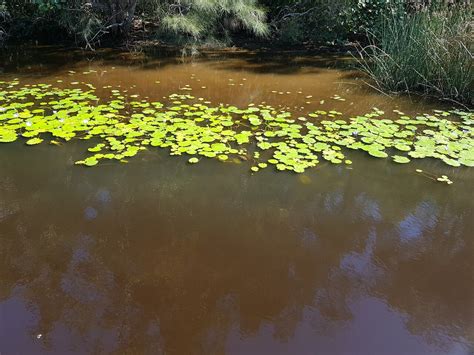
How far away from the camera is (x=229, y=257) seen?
2529 mm

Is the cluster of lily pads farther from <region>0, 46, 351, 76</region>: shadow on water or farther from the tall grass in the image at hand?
<region>0, 46, 351, 76</region>: shadow on water

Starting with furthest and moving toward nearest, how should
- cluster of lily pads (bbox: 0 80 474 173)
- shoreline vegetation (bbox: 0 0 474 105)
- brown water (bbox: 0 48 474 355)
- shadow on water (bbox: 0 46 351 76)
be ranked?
1. shadow on water (bbox: 0 46 351 76)
2. shoreline vegetation (bbox: 0 0 474 105)
3. cluster of lily pads (bbox: 0 80 474 173)
4. brown water (bbox: 0 48 474 355)

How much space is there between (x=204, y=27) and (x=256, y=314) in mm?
7349

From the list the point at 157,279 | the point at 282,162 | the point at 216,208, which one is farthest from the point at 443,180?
the point at 157,279

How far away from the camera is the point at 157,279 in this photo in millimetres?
2352

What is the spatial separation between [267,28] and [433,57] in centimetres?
454

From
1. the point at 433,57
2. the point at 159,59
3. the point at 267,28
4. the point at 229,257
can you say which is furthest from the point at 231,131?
the point at 267,28

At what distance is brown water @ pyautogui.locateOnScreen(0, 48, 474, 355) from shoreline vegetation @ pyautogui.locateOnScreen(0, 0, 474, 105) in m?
2.43

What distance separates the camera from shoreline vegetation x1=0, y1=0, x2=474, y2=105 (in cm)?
553

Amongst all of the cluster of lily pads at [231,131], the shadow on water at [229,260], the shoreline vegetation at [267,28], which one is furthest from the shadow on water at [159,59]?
the shadow on water at [229,260]

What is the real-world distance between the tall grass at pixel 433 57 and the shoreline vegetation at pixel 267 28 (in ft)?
→ 0.04

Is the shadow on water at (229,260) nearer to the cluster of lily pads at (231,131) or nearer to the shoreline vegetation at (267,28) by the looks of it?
the cluster of lily pads at (231,131)

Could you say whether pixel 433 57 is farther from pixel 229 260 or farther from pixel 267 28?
pixel 267 28

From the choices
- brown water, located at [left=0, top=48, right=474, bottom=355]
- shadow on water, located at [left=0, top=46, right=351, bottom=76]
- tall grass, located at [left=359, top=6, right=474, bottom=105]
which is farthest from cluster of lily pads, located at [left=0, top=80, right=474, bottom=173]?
shadow on water, located at [left=0, top=46, right=351, bottom=76]
